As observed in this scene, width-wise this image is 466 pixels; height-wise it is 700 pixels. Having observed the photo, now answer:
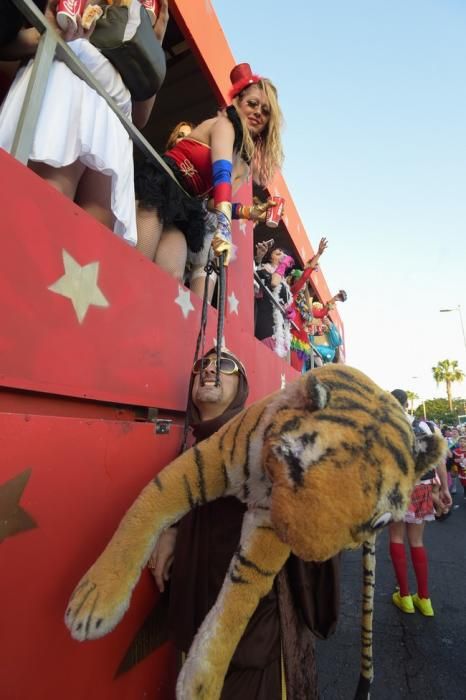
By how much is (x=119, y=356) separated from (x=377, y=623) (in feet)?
10.1

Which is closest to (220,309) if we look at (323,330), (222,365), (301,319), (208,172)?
(222,365)

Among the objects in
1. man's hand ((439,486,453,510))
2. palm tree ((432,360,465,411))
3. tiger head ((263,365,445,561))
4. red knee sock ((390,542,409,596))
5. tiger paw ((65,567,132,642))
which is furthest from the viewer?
palm tree ((432,360,465,411))

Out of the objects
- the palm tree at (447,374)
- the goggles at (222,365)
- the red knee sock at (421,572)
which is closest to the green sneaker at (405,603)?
the red knee sock at (421,572)

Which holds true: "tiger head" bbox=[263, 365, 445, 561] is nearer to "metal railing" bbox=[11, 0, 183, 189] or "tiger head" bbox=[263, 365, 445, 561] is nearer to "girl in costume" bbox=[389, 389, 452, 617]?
"metal railing" bbox=[11, 0, 183, 189]

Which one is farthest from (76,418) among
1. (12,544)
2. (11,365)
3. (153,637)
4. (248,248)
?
(248,248)

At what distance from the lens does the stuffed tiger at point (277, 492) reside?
733mm

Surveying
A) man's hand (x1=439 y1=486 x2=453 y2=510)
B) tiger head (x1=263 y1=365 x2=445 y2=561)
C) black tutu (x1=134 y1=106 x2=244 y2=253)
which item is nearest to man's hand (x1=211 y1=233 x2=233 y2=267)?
black tutu (x1=134 y1=106 x2=244 y2=253)

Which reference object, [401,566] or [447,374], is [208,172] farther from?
[447,374]

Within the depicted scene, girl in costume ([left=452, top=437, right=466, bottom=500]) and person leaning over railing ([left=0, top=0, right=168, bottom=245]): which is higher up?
person leaning over railing ([left=0, top=0, right=168, bottom=245])

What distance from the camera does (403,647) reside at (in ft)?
8.46

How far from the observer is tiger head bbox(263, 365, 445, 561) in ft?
2.36

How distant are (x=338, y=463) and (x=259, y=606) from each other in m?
0.66

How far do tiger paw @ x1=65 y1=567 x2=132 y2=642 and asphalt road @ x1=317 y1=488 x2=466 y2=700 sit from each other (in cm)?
198

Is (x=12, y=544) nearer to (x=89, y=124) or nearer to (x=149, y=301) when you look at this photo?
(x=149, y=301)
